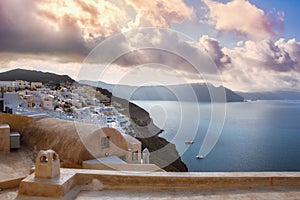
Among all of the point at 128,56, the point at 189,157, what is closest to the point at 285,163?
the point at 189,157

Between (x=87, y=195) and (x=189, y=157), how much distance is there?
1101 inches

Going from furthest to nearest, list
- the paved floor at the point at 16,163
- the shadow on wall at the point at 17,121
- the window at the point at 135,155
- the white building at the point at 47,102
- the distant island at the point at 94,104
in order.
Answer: the distant island at the point at 94,104 < the white building at the point at 47,102 < the shadow on wall at the point at 17,121 < the window at the point at 135,155 < the paved floor at the point at 16,163

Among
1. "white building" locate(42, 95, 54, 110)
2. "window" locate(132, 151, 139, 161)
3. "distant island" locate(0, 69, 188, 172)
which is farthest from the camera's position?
"distant island" locate(0, 69, 188, 172)

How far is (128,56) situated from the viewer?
12.8 metres

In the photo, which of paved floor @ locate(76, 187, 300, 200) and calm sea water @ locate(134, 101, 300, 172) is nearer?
paved floor @ locate(76, 187, 300, 200)

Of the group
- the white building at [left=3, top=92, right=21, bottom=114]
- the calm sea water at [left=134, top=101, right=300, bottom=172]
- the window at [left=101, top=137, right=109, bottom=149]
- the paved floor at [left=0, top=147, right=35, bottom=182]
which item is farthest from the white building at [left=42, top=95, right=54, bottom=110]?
the window at [left=101, top=137, right=109, bottom=149]

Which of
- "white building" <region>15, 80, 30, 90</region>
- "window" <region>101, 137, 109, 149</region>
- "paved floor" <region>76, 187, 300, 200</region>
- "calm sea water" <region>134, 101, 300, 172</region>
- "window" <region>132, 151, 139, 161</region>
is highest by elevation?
"white building" <region>15, 80, 30, 90</region>

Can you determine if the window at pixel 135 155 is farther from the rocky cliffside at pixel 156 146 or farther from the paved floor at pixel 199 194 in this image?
the rocky cliffside at pixel 156 146

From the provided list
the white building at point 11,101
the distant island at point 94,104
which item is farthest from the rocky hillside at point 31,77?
the white building at point 11,101

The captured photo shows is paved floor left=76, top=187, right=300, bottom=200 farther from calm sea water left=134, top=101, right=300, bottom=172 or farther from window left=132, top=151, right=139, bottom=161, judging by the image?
calm sea water left=134, top=101, right=300, bottom=172

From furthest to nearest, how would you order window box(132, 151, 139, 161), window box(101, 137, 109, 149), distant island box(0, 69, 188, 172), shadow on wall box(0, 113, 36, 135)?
distant island box(0, 69, 188, 172) → shadow on wall box(0, 113, 36, 135) → window box(132, 151, 139, 161) → window box(101, 137, 109, 149)

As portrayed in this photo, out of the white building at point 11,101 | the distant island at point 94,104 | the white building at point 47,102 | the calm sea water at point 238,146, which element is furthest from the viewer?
the calm sea water at point 238,146

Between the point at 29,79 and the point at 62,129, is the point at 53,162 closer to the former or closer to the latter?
the point at 62,129

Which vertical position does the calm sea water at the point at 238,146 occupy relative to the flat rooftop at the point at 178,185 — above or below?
below
